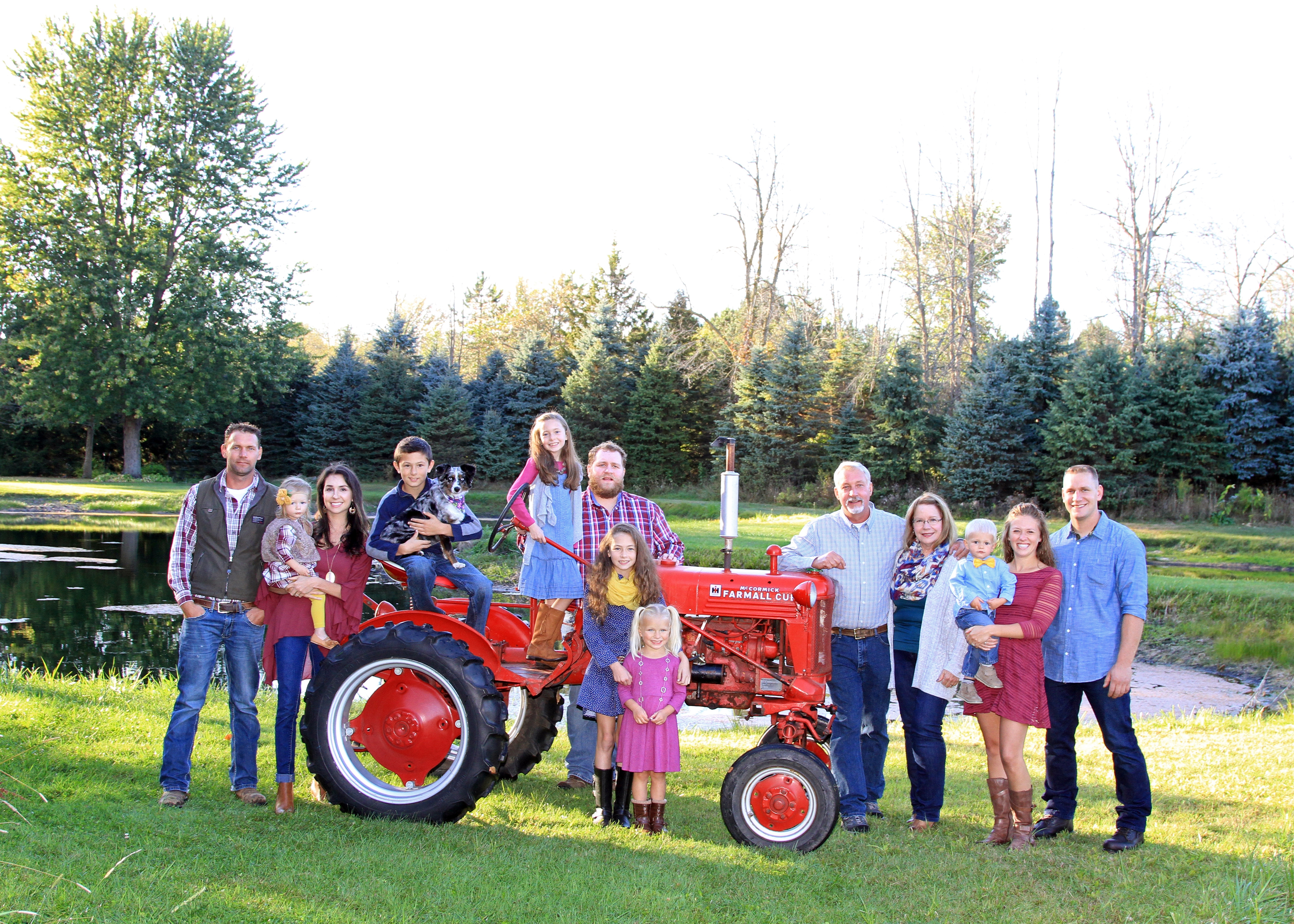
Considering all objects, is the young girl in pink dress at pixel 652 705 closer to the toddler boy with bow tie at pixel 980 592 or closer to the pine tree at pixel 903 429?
the toddler boy with bow tie at pixel 980 592

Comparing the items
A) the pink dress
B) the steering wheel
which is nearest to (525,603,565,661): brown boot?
the steering wheel

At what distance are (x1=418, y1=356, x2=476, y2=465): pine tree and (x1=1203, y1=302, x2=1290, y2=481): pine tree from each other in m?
20.9

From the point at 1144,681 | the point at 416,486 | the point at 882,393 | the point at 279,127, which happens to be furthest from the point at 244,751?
the point at 279,127

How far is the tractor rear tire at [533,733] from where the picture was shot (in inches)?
193

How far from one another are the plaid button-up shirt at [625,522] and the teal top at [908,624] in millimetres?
1063

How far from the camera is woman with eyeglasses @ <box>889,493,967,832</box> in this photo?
4.15 metres

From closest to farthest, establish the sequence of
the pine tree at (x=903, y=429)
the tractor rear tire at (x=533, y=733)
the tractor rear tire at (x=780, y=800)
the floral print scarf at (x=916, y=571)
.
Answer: the tractor rear tire at (x=780, y=800)
the floral print scarf at (x=916, y=571)
the tractor rear tire at (x=533, y=733)
the pine tree at (x=903, y=429)

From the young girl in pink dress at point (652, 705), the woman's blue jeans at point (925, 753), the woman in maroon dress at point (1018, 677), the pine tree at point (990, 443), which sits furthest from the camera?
the pine tree at point (990, 443)

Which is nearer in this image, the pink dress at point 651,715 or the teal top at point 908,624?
the pink dress at point 651,715

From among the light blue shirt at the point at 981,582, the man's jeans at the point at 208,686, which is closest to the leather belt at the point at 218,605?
the man's jeans at the point at 208,686

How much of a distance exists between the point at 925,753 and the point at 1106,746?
2.53ft

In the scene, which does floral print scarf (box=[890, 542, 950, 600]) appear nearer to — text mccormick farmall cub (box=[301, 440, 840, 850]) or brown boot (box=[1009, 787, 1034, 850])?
text mccormick farmall cub (box=[301, 440, 840, 850])

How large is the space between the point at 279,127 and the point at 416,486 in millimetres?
32062

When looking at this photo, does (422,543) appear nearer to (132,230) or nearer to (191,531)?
(191,531)
